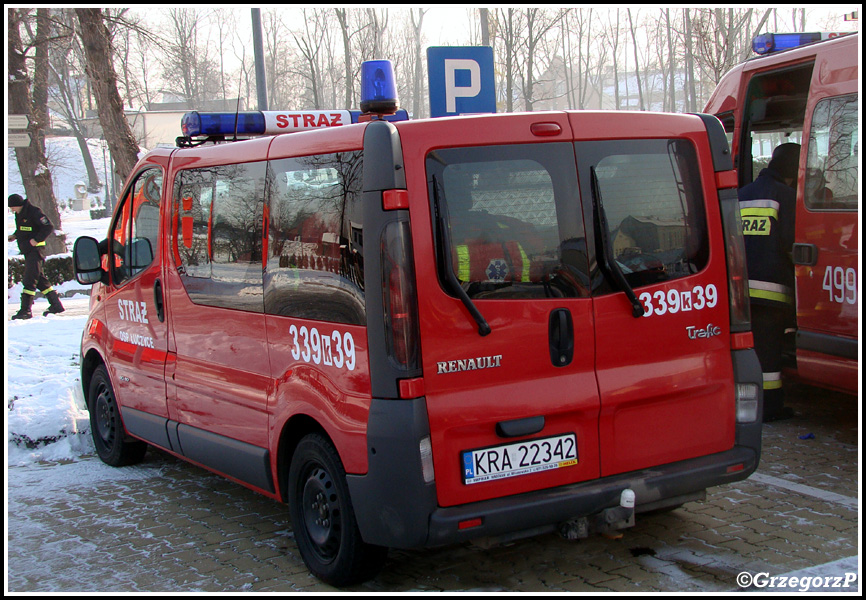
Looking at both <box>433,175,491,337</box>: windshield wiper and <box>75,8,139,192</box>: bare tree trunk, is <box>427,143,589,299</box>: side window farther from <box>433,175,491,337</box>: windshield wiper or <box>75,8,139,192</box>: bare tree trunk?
<box>75,8,139,192</box>: bare tree trunk

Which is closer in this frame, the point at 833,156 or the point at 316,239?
the point at 316,239

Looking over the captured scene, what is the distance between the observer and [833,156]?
5.85 metres

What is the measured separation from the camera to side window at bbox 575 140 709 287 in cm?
386

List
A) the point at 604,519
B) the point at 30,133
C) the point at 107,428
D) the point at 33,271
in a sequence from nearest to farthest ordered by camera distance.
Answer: the point at 604,519 < the point at 107,428 < the point at 33,271 < the point at 30,133

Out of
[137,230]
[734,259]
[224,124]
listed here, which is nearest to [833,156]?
[734,259]

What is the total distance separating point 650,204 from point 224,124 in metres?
2.85

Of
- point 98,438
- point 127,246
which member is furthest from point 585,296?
point 98,438

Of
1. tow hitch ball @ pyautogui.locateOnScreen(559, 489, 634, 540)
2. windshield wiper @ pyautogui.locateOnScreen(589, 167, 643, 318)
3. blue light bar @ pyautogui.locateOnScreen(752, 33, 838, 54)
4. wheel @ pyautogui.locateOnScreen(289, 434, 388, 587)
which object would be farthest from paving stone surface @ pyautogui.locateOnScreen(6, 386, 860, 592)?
blue light bar @ pyautogui.locateOnScreen(752, 33, 838, 54)

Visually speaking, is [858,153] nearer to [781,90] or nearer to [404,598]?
[781,90]

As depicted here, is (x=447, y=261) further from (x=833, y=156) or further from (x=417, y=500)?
(x=833, y=156)

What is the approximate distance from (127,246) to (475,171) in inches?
129

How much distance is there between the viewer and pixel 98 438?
6676 millimetres

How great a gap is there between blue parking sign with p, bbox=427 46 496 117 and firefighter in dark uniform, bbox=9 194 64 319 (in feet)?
30.4

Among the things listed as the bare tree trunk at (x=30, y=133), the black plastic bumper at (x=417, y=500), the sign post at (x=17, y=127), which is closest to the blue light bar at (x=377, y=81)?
the black plastic bumper at (x=417, y=500)
